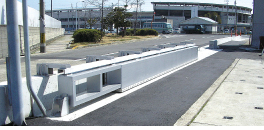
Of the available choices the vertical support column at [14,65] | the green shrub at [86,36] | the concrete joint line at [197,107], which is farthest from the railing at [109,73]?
the green shrub at [86,36]

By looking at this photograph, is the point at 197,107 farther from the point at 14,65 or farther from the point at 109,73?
the point at 14,65

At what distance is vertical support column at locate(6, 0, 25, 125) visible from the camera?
4.70m

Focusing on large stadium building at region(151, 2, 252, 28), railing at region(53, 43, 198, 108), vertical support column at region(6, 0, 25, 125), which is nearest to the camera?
vertical support column at region(6, 0, 25, 125)

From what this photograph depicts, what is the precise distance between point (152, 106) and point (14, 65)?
2.97m

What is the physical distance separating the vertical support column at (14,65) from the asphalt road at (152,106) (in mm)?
359

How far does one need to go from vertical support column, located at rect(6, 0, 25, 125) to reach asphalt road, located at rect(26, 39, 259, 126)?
1.18ft

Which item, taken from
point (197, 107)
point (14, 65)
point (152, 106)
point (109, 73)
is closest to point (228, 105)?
point (197, 107)

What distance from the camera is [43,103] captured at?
5.54 meters

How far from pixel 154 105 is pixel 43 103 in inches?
93.3

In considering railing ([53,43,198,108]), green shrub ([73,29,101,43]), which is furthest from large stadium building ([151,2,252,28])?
railing ([53,43,198,108])

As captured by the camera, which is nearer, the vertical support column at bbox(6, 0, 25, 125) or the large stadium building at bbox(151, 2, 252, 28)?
the vertical support column at bbox(6, 0, 25, 125)

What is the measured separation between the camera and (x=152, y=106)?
6.20m

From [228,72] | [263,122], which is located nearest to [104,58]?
[263,122]

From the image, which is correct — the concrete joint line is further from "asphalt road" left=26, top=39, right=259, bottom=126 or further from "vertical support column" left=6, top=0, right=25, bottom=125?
"vertical support column" left=6, top=0, right=25, bottom=125
